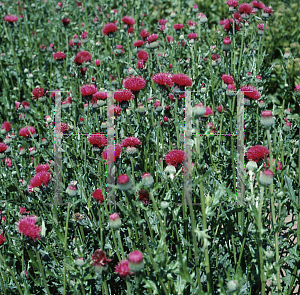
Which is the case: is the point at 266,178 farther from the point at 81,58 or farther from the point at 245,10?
the point at 81,58

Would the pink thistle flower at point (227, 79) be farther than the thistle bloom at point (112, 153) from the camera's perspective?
Yes

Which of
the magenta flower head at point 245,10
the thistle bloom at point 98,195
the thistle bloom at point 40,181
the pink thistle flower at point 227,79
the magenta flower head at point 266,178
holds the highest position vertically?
the magenta flower head at point 245,10

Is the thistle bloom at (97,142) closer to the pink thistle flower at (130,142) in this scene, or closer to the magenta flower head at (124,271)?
the pink thistle flower at (130,142)

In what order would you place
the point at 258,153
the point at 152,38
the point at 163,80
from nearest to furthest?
the point at 258,153
the point at 163,80
the point at 152,38

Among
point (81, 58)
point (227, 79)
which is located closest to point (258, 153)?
point (227, 79)

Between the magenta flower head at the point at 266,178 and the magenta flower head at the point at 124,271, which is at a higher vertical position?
the magenta flower head at the point at 266,178

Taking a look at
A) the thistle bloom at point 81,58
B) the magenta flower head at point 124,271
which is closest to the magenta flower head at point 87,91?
the thistle bloom at point 81,58

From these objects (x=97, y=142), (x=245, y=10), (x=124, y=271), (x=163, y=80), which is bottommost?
(x=124, y=271)

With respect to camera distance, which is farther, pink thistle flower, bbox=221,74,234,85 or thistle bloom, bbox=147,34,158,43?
thistle bloom, bbox=147,34,158,43

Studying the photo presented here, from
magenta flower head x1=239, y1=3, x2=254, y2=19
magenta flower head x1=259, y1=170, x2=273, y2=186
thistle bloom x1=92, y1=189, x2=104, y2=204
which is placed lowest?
thistle bloom x1=92, y1=189, x2=104, y2=204

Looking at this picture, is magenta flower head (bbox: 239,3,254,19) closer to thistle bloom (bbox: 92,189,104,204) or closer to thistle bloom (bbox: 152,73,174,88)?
thistle bloom (bbox: 152,73,174,88)

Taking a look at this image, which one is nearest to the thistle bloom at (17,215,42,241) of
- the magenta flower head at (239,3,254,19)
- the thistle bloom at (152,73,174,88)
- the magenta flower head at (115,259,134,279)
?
the magenta flower head at (115,259,134,279)

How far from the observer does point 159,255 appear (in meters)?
1.46

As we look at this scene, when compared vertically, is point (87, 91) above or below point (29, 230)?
above
